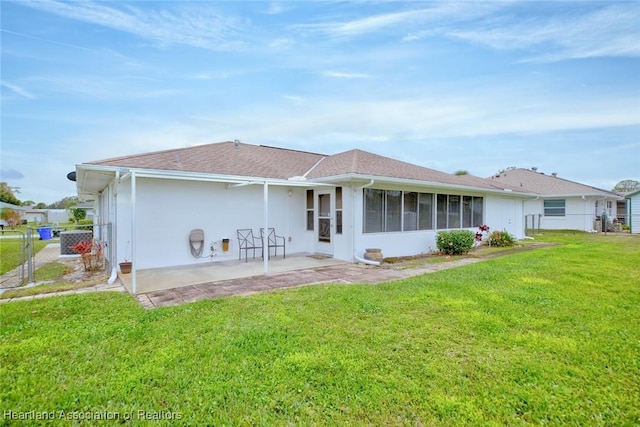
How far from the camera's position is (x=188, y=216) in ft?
29.3

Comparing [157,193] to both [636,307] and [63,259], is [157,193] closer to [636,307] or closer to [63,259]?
[63,259]

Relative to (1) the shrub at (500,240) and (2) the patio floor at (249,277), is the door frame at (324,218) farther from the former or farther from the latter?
(1) the shrub at (500,240)

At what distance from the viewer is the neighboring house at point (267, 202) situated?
812 centimetres

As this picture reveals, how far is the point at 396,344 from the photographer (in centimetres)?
365

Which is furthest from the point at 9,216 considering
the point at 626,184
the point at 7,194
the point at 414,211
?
the point at 626,184

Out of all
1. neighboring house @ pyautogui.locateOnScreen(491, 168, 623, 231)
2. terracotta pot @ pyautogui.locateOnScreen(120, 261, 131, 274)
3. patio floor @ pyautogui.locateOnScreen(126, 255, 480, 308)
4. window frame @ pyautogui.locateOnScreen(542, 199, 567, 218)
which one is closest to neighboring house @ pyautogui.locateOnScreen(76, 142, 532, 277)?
terracotta pot @ pyautogui.locateOnScreen(120, 261, 131, 274)

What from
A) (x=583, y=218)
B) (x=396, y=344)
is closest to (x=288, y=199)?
(x=396, y=344)

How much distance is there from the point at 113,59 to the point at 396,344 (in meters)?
11.3

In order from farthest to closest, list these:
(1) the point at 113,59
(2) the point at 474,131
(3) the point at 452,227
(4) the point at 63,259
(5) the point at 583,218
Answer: (5) the point at 583,218, (2) the point at 474,131, (3) the point at 452,227, (4) the point at 63,259, (1) the point at 113,59

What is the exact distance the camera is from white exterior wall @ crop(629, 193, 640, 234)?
68.8 ft

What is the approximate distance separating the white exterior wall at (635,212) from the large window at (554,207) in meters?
3.98

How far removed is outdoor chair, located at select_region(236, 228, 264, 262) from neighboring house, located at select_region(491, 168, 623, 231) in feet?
60.9

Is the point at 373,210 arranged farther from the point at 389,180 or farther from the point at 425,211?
the point at 425,211

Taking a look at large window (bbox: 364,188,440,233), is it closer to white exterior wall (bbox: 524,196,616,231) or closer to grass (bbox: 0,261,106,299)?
grass (bbox: 0,261,106,299)
